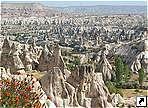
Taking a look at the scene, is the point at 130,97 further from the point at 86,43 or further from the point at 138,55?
the point at 86,43

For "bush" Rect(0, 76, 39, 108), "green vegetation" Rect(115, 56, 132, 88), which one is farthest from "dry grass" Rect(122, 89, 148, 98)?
"bush" Rect(0, 76, 39, 108)

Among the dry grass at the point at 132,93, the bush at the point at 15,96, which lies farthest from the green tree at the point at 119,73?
the bush at the point at 15,96

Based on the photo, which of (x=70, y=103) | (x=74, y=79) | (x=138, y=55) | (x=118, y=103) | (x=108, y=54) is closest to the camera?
(x=70, y=103)

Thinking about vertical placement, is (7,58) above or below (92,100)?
above

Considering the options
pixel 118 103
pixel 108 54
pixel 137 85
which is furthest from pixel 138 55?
pixel 118 103

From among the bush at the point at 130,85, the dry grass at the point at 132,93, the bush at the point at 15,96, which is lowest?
the dry grass at the point at 132,93

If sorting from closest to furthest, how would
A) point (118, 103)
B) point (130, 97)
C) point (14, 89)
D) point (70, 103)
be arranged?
point (14, 89) → point (70, 103) → point (118, 103) → point (130, 97)

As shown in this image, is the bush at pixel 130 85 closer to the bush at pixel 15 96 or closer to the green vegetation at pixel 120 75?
the green vegetation at pixel 120 75

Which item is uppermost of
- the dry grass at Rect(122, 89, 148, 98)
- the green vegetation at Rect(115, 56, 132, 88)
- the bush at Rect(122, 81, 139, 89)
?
the green vegetation at Rect(115, 56, 132, 88)

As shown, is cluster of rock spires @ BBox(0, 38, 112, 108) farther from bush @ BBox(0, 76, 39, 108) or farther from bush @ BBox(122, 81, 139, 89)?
bush @ BBox(122, 81, 139, 89)

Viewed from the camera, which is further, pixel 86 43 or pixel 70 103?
pixel 86 43

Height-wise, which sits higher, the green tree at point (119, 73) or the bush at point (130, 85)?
the green tree at point (119, 73)
